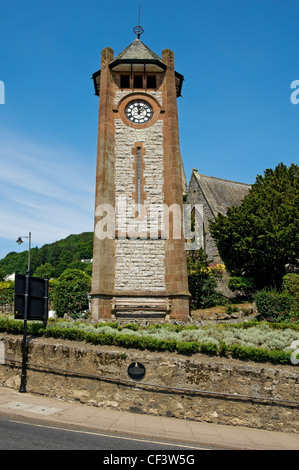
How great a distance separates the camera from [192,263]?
91.6 feet

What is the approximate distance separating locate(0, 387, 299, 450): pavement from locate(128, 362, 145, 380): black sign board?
1.01 m

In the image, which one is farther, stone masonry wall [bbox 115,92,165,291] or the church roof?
the church roof

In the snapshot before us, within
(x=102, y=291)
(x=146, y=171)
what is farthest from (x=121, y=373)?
(x=146, y=171)

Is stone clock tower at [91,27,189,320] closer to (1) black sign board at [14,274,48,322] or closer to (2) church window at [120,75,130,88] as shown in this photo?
(2) church window at [120,75,130,88]

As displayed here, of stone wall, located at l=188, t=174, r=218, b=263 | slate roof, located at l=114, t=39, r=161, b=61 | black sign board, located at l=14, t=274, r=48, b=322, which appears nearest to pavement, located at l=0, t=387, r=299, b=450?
black sign board, located at l=14, t=274, r=48, b=322

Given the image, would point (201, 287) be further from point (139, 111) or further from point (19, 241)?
point (19, 241)

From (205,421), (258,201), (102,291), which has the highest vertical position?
(258,201)

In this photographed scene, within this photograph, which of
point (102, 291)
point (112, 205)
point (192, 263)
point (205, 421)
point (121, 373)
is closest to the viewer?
point (205, 421)

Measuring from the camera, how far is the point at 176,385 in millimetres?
10867

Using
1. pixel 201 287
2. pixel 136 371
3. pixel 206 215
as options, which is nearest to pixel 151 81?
pixel 201 287

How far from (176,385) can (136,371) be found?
125 cm

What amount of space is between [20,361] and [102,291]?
7.26 meters

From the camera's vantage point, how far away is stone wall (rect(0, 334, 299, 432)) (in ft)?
33.8

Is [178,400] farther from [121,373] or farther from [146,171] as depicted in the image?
[146,171]
